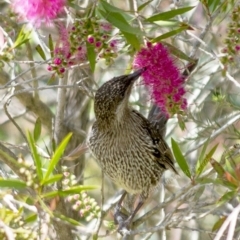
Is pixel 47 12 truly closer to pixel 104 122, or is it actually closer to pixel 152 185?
pixel 104 122

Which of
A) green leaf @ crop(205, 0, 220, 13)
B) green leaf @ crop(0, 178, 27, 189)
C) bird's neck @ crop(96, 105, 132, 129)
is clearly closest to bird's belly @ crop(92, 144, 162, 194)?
bird's neck @ crop(96, 105, 132, 129)

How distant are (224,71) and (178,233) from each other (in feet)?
9.00

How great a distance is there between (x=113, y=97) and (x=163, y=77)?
658 mm

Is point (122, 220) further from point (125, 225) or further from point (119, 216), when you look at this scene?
point (125, 225)

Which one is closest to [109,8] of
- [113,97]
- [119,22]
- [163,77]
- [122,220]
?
[119,22]

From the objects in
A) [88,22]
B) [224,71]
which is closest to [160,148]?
[224,71]

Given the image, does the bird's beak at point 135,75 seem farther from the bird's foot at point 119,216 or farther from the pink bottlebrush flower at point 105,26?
the bird's foot at point 119,216

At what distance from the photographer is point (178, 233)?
5543mm

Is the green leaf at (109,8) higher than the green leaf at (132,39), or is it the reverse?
the green leaf at (109,8)

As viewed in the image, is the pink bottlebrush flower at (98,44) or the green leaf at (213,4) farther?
the green leaf at (213,4)

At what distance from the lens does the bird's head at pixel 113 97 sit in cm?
359

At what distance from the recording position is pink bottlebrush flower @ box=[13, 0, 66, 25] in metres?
2.77

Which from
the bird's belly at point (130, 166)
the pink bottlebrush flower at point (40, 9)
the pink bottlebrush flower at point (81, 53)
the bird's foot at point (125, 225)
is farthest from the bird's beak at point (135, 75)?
the bird's foot at point (125, 225)

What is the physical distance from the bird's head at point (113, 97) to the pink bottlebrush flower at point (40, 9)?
0.64m
